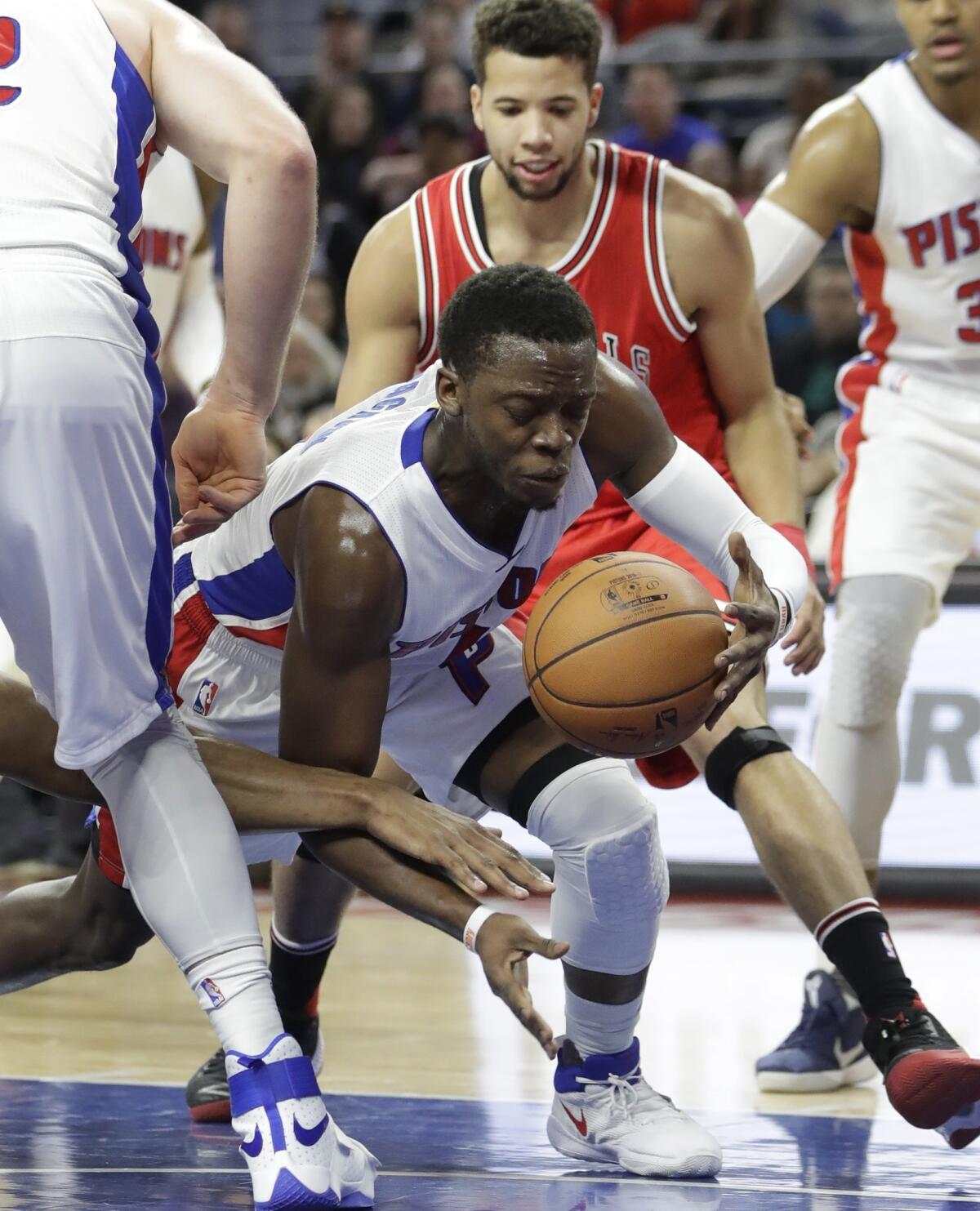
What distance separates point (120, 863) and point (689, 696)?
998mm

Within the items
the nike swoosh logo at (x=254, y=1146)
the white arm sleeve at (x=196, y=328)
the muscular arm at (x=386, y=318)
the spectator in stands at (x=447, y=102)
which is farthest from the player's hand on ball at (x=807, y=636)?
the spectator in stands at (x=447, y=102)

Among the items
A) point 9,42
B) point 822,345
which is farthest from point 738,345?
point 822,345

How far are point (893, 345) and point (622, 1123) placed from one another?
2.24 metres

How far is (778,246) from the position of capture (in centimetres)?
450

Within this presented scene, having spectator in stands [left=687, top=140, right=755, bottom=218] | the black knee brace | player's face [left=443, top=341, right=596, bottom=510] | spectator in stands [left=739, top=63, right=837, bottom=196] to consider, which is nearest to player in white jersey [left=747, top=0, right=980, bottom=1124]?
the black knee brace

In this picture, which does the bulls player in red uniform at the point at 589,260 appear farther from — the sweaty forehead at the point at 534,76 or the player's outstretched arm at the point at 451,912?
the player's outstretched arm at the point at 451,912

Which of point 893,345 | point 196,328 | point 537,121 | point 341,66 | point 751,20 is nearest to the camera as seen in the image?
point 537,121

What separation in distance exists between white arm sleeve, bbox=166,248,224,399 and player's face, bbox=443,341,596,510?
2733mm

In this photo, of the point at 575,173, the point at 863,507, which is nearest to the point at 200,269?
the point at 575,173

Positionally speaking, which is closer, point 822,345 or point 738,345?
point 738,345

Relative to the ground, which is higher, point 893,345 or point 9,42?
point 9,42

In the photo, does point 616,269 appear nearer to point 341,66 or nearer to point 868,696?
point 868,696

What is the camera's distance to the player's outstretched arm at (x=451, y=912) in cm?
254

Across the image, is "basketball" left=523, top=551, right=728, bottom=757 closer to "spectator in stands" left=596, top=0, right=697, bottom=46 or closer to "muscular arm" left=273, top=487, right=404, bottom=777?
"muscular arm" left=273, top=487, right=404, bottom=777
